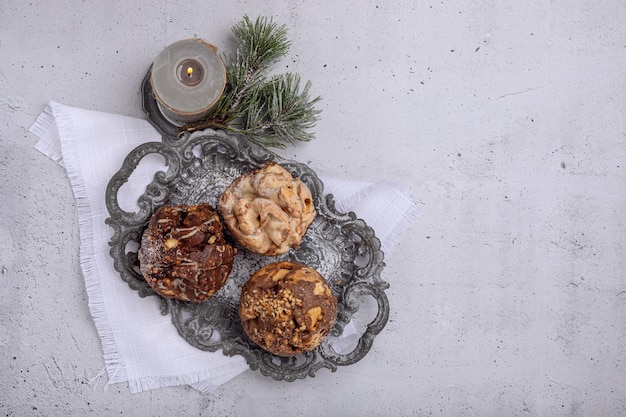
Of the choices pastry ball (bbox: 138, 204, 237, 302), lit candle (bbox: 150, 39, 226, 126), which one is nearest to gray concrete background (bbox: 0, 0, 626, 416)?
lit candle (bbox: 150, 39, 226, 126)

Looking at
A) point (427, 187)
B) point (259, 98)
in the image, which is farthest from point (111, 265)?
point (427, 187)

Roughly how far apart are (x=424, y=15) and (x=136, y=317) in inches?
50.4

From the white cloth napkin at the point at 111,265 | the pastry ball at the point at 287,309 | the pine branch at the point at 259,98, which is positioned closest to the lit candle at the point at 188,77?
the pine branch at the point at 259,98

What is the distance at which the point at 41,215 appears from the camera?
169 centimetres

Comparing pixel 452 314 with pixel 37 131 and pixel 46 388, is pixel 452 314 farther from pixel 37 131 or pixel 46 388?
pixel 37 131

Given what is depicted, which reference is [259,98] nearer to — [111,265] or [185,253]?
[185,253]

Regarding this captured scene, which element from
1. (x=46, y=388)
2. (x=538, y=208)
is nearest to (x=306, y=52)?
(x=538, y=208)

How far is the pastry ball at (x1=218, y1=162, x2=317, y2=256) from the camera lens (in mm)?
1486

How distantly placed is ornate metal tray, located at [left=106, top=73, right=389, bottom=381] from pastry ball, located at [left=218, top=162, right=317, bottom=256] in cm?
10

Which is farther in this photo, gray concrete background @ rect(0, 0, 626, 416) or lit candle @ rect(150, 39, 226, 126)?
gray concrete background @ rect(0, 0, 626, 416)

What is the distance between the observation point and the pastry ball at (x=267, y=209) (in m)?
1.49

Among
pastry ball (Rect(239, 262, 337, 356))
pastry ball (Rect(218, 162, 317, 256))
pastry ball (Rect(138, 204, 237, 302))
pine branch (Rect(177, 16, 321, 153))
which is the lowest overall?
pastry ball (Rect(239, 262, 337, 356))

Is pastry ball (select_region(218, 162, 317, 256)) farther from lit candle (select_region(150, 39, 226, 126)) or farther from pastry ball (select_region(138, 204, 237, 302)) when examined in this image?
lit candle (select_region(150, 39, 226, 126))

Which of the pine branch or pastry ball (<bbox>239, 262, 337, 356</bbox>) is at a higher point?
the pine branch
